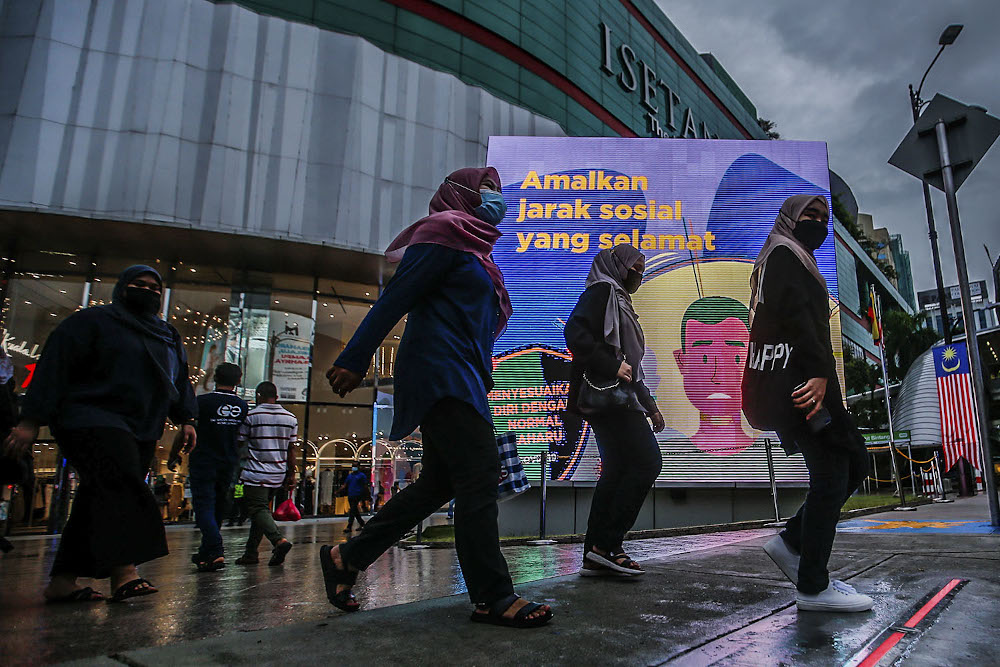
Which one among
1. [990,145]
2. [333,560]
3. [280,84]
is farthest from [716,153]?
[333,560]

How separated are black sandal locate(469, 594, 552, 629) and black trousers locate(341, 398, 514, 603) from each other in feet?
0.08

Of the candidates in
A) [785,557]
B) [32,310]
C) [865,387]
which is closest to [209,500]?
[785,557]

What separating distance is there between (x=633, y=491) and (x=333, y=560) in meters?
1.56

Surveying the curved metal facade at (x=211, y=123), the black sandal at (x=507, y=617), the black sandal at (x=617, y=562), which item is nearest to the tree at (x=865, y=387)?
the curved metal facade at (x=211, y=123)

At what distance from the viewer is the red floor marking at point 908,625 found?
1696mm

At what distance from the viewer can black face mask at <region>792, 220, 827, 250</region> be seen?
2.81 metres

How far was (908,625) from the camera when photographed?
6.86 ft

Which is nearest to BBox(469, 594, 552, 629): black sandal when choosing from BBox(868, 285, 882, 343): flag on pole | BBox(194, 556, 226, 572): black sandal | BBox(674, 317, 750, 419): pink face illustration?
BBox(194, 556, 226, 572): black sandal

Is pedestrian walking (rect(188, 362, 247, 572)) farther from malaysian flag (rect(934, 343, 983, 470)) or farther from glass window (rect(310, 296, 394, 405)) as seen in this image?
malaysian flag (rect(934, 343, 983, 470))

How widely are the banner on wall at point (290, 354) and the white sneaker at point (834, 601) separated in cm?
1535

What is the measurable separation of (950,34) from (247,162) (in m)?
13.6

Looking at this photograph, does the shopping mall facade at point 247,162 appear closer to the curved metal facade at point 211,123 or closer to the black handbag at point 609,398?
the curved metal facade at point 211,123

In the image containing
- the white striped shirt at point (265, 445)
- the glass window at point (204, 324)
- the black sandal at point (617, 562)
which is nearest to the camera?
the black sandal at point (617, 562)

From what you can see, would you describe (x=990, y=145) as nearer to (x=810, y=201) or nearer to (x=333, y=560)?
(x=810, y=201)
